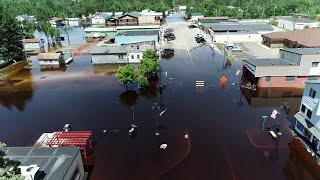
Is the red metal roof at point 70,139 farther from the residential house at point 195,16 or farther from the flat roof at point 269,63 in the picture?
the residential house at point 195,16

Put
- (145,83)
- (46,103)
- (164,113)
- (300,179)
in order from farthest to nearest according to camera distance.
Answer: (145,83)
(46,103)
(164,113)
(300,179)

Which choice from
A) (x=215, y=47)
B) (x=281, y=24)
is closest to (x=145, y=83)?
(x=215, y=47)

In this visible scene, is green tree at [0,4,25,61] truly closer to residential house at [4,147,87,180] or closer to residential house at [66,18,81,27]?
residential house at [4,147,87,180]

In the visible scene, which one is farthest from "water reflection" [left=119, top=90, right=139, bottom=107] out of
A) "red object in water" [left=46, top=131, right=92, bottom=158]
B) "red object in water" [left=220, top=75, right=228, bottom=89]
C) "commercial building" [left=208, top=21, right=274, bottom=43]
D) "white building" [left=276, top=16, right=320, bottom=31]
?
"white building" [left=276, top=16, right=320, bottom=31]

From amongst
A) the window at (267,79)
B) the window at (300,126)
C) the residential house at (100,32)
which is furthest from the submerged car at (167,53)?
the window at (300,126)

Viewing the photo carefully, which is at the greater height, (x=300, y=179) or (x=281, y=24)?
(x=281, y=24)

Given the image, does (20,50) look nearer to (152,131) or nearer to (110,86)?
(110,86)

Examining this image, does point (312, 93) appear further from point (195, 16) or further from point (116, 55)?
point (195, 16)
